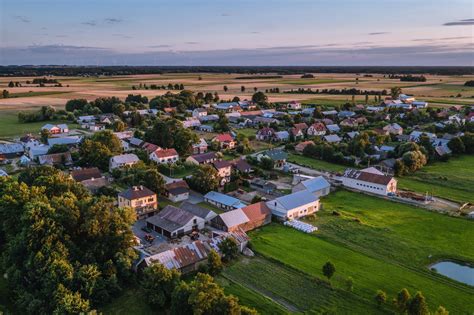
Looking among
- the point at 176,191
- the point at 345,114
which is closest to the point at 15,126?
the point at 176,191

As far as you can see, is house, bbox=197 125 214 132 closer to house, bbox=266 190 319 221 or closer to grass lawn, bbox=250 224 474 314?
house, bbox=266 190 319 221

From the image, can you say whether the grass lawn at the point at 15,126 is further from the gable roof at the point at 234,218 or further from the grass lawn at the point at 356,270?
the grass lawn at the point at 356,270

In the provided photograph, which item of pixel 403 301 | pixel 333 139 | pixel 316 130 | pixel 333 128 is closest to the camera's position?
pixel 403 301

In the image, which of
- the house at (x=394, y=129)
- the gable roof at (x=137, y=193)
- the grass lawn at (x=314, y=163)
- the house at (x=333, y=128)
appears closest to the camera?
the gable roof at (x=137, y=193)

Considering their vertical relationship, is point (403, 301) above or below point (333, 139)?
below

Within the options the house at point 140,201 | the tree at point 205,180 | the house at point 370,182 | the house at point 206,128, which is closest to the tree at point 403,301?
the house at point 370,182

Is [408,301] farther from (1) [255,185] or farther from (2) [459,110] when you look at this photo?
(2) [459,110]

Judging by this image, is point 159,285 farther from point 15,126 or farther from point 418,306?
point 15,126
